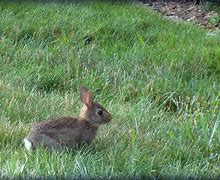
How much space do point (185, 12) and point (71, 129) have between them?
18.4ft

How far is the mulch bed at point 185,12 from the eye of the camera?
1027 cm

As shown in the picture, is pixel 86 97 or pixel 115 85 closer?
pixel 86 97

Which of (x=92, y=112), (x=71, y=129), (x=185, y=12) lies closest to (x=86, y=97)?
(x=92, y=112)

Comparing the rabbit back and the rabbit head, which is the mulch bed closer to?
the rabbit head

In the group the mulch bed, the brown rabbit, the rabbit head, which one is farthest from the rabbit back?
the mulch bed

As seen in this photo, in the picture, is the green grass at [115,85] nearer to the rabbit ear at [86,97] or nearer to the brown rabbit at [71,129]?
the brown rabbit at [71,129]

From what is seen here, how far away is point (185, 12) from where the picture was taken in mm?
10820

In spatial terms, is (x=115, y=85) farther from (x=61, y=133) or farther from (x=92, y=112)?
(x=61, y=133)

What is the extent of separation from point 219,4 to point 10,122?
5.42 metres

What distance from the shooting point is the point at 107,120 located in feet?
19.1

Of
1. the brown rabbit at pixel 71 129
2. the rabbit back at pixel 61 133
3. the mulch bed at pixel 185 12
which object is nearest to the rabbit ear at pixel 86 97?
the brown rabbit at pixel 71 129

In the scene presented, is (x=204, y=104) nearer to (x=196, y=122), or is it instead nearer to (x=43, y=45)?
A: (x=196, y=122)

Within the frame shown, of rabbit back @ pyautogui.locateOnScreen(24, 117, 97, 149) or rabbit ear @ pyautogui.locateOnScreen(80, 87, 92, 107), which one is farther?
rabbit ear @ pyautogui.locateOnScreen(80, 87, 92, 107)

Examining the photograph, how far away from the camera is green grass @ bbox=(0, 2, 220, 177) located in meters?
5.11
